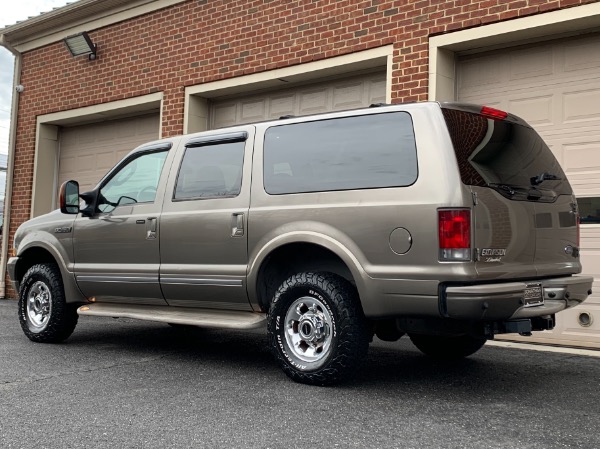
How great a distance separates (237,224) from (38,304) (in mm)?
2776

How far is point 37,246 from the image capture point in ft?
A: 21.8

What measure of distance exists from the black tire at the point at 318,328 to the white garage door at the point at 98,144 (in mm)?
6896

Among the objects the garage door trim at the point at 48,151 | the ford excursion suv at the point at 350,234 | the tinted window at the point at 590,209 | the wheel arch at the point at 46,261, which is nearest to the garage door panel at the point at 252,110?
the garage door trim at the point at 48,151

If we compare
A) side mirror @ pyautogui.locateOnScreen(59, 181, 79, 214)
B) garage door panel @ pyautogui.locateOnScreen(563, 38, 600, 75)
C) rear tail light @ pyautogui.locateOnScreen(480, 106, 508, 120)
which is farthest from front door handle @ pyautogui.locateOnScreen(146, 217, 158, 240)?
garage door panel @ pyautogui.locateOnScreen(563, 38, 600, 75)

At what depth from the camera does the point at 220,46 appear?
9625 mm

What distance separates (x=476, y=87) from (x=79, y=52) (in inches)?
282

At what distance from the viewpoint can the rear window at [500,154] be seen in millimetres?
4250

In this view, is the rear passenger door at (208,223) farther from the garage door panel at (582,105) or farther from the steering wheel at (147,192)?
→ the garage door panel at (582,105)

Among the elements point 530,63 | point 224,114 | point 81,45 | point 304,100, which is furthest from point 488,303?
point 81,45

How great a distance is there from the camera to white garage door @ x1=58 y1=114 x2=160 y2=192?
11133 mm

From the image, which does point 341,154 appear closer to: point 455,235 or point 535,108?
point 455,235

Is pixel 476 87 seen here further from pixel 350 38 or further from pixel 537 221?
pixel 537 221

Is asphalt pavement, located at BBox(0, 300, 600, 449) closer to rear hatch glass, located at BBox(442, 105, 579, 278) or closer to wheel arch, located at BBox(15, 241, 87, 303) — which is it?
wheel arch, located at BBox(15, 241, 87, 303)

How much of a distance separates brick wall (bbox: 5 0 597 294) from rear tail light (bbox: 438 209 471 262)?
3.73m
